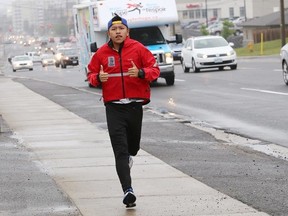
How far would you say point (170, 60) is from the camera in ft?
98.5

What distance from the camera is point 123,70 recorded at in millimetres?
8797

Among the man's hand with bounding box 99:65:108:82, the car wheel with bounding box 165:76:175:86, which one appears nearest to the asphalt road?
the car wheel with bounding box 165:76:175:86

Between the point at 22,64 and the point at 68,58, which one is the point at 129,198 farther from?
the point at 22,64

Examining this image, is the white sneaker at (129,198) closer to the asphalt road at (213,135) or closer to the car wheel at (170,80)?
the asphalt road at (213,135)

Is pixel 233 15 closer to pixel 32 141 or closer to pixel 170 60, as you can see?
pixel 170 60

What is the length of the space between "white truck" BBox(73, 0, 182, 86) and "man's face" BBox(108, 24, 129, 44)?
2006 centimetres

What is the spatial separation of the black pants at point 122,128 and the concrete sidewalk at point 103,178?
13.5 inches

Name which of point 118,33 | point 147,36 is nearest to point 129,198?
point 118,33

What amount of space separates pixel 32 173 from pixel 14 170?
1.20ft

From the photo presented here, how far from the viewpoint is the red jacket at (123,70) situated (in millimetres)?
8797

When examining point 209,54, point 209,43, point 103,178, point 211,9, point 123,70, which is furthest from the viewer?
point 211,9

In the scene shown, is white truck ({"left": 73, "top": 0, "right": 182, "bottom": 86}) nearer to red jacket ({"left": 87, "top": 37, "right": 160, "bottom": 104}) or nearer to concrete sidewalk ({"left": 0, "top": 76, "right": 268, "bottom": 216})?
concrete sidewalk ({"left": 0, "top": 76, "right": 268, "bottom": 216})

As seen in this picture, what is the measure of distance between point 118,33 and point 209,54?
28194mm

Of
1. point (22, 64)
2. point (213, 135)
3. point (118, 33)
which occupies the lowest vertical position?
point (22, 64)
